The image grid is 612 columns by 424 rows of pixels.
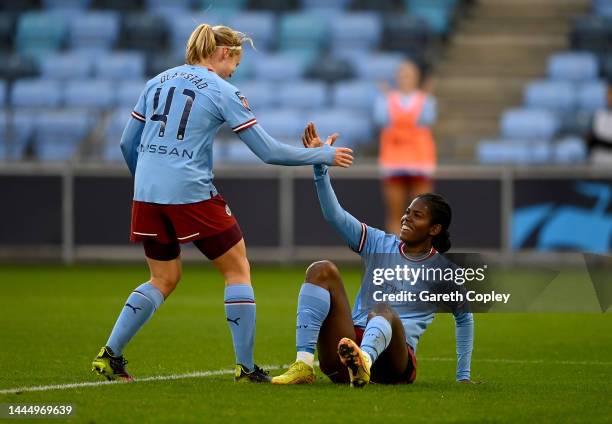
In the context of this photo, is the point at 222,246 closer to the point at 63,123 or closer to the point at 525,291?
the point at 525,291

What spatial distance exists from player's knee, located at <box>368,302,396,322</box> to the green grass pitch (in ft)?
1.22

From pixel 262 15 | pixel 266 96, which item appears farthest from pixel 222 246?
pixel 262 15

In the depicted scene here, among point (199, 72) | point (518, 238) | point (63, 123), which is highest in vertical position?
point (199, 72)

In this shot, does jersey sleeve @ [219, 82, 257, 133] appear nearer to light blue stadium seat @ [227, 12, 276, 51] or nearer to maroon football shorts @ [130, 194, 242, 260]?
maroon football shorts @ [130, 194, 242, 260]

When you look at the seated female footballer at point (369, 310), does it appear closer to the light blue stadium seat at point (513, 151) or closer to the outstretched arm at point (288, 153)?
the outstretched arm at point (288, 153)

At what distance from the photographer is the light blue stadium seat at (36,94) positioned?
18938 millimetres

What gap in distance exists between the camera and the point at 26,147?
1720 cm

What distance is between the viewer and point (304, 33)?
20203 millimetres

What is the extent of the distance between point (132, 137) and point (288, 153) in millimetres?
866

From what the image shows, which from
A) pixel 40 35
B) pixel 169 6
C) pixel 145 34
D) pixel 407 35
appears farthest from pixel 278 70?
pixel 40 35

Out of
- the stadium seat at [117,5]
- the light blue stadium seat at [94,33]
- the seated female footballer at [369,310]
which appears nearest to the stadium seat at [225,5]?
the stadium seat at [117,5]

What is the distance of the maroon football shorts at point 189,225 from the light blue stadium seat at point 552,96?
11.9 metres

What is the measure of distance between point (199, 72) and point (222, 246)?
91cm

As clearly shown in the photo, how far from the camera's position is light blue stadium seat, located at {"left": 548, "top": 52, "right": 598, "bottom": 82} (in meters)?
18.7
